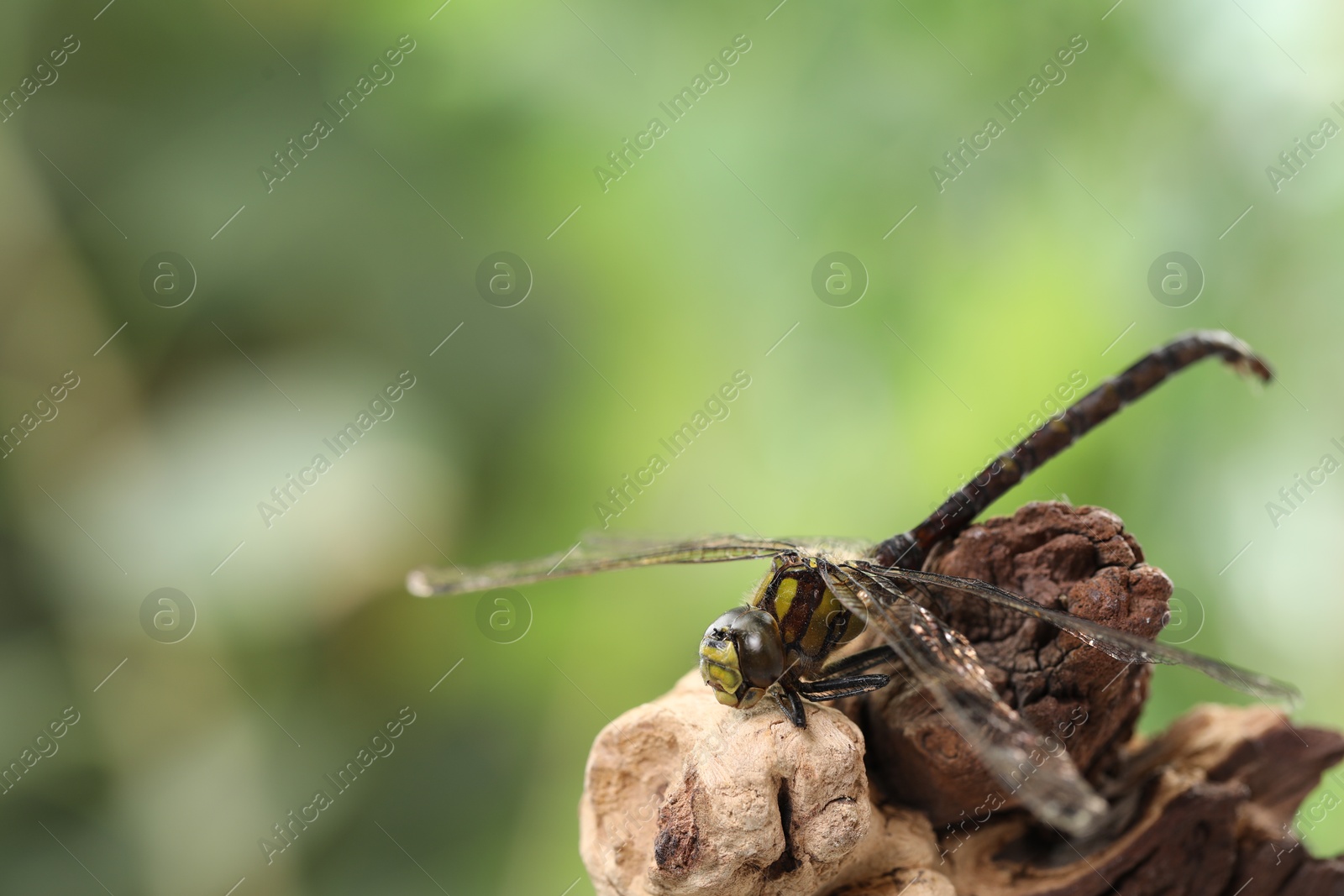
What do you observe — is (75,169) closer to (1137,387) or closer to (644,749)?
(644,749)

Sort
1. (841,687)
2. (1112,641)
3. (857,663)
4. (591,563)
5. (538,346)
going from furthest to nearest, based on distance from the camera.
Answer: (538,346), (591,563), (857,663), (841,687), (1112,641)

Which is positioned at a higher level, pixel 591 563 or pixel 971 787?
pixel 591 563

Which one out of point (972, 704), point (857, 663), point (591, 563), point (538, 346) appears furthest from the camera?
point (538, 346)

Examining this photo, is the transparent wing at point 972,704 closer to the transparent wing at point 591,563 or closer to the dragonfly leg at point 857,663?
the dragonfly leg at point 857,663

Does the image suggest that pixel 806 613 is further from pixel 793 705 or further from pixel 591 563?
pixel 591 563

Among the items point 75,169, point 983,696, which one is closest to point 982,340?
point 983,696

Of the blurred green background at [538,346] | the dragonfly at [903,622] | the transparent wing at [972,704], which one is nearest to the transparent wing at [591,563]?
the dragonfly at [903,622]

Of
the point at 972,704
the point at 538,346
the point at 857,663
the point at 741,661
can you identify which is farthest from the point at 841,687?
the point at 538,346
